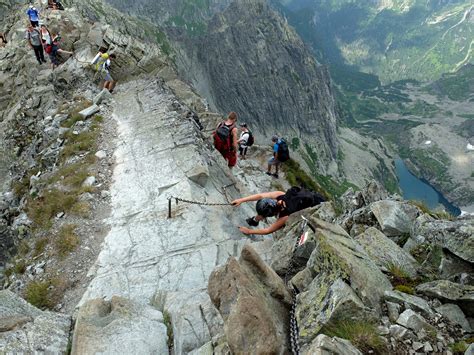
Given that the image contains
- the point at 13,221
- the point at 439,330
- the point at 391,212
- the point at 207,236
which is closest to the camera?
the point at 439,330

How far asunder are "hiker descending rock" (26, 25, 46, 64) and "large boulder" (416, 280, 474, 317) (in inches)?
1350

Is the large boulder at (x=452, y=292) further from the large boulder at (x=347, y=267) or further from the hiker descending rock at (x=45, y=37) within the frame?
the hiker descending rock at (x=45, y=37)

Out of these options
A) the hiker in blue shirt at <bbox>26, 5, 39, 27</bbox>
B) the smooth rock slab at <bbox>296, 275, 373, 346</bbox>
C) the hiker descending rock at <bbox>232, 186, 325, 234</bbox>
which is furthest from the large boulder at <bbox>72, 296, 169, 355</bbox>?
the hiker in blue shirt at <bbox>26, 5, 39, 27</bbox>

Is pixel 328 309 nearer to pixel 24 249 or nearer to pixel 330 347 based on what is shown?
pixel 330 347

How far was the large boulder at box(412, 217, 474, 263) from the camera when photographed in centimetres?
935

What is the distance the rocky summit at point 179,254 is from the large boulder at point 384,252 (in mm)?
48

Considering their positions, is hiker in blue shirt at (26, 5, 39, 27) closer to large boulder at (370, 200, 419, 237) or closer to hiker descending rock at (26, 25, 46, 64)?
hiker descending rock at (26, 25, 46, 64)

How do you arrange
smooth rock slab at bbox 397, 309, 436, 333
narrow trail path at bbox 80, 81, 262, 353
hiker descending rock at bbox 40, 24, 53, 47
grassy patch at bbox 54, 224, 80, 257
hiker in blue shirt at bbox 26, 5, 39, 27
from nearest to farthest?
smooth rock slab at bbox 397, 309, 436, 333 → narrow trail path at bbox 80, 81, 262, 353 → grassy patch at bbox 54, 224, 80, 257 → hiker descending rock at bbox 40, 24, 53, 47 → hiker in blue shirt at bbox 26, 5, 39, 27

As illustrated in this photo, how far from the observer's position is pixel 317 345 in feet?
21.6

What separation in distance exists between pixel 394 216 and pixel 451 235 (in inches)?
96.4

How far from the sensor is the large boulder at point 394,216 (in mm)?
12023

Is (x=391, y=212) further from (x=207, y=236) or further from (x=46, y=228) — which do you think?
(x=46, y=228)

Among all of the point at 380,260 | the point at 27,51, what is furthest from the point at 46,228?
the point at 27,51

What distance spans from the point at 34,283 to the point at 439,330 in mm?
12652
